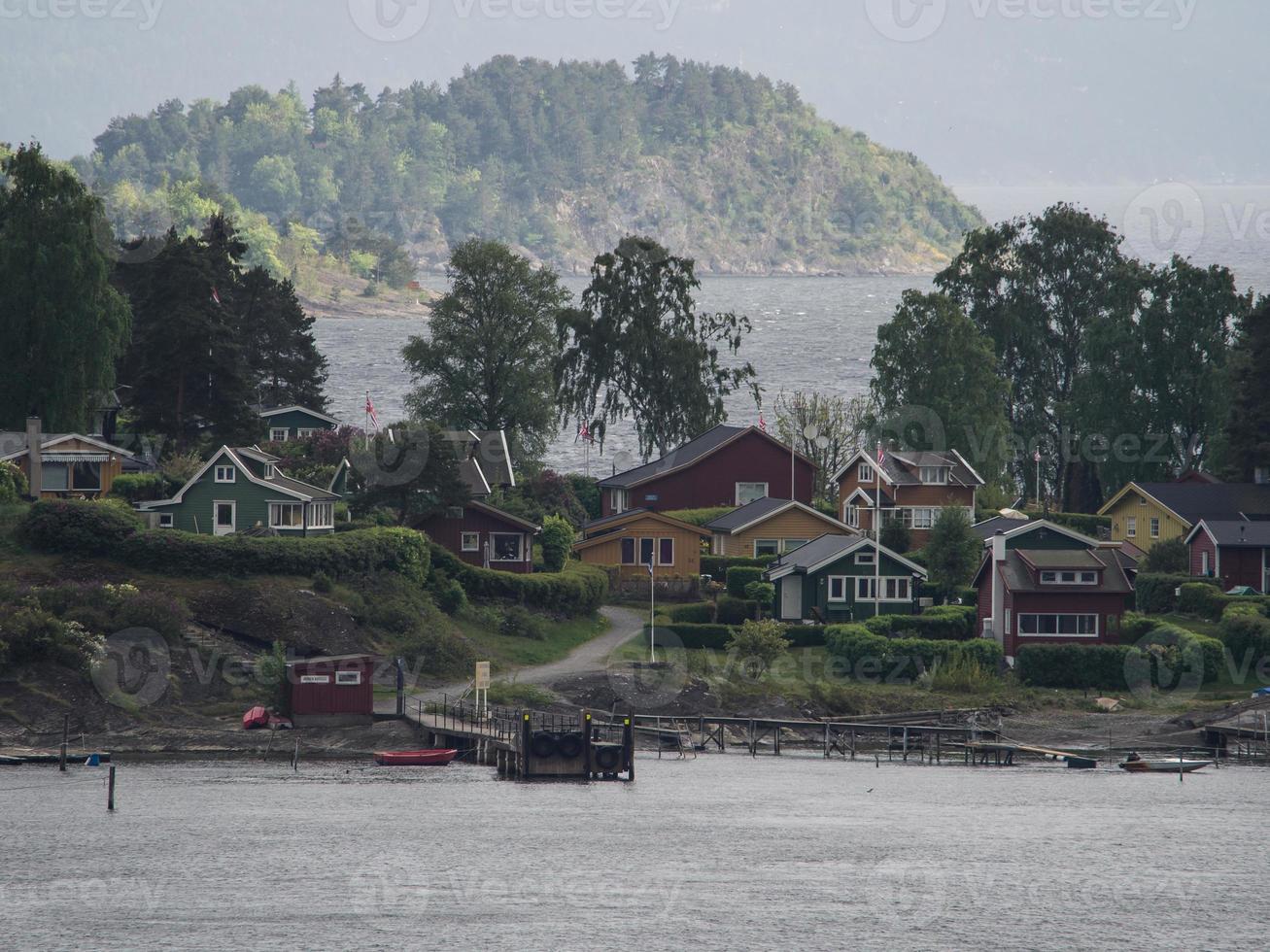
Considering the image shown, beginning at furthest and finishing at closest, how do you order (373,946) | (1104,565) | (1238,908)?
(1104,565) → (1238,908) → (373,946)

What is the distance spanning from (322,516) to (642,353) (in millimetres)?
39817

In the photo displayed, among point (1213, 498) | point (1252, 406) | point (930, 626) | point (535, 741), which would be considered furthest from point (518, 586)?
point (1252, 406)

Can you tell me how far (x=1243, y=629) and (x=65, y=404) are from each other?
60001mm

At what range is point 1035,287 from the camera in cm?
13825

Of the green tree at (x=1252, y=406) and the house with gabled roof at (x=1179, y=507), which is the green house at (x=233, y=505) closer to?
the house with gabled roof at (x=1179, y=507)

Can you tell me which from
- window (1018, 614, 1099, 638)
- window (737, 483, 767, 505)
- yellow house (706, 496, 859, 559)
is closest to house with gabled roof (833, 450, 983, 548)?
yellow house (706, 496, 859, 559)

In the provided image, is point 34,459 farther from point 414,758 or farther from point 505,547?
point 414,758

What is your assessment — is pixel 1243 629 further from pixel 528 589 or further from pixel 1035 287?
pixel 1035 287

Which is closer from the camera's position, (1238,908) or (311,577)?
(1238,908)

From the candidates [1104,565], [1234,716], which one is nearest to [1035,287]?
[1104,565]

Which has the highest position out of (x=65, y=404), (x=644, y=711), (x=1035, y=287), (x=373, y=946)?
(x=1035, y=287)

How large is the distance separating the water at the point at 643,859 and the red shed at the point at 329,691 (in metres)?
3.20

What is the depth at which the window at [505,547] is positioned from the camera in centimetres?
9712

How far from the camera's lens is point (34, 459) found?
9206 cm
